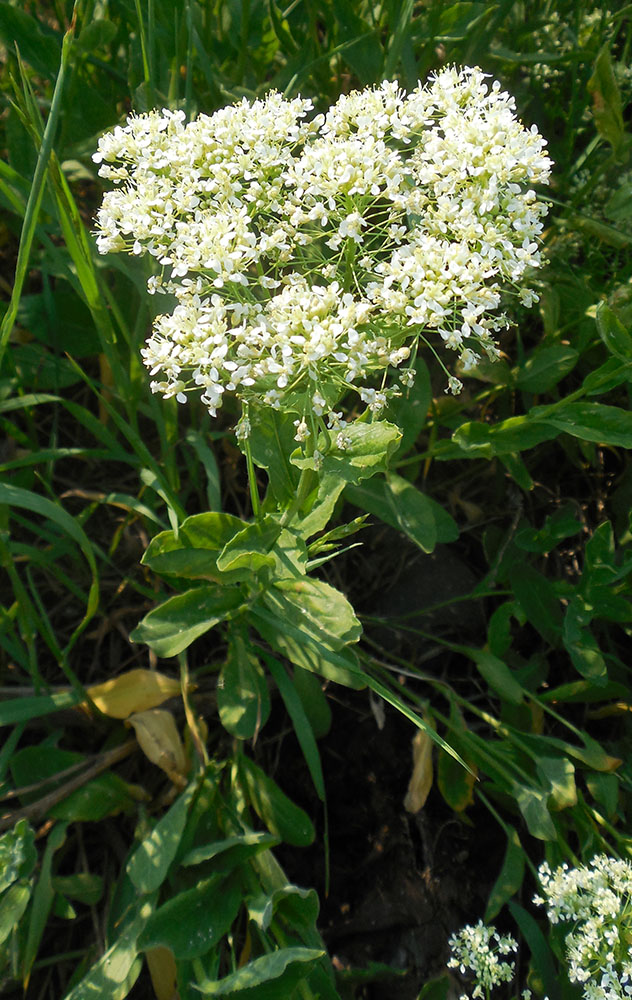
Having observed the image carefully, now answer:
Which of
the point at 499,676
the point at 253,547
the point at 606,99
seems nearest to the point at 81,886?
the point at 253,547

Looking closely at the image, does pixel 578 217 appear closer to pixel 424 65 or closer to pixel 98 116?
pixel 424 65

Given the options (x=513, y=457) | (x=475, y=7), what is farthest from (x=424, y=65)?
(x=513, y=457)

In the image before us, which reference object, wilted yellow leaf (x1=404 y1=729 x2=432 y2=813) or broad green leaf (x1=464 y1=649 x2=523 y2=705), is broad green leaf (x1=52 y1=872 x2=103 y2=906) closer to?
wilted yellow leaf (x1=404 y1=729 x2=432 y2=813)

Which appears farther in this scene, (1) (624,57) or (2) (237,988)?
(1) (624,57)

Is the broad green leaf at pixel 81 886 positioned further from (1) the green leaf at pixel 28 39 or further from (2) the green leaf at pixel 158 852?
(1) the green leaf at pixel 28 39

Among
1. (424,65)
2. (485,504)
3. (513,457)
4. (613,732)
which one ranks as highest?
(424,65)

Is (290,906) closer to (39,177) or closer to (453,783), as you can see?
(453,783)

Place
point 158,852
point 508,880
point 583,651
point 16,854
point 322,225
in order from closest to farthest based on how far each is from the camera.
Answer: point 322,225, point 16,854, point 158,852, point 508,880, point 583,651
